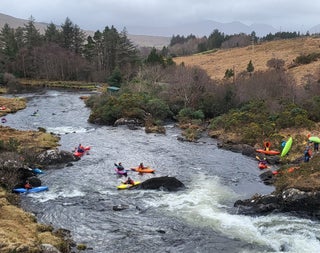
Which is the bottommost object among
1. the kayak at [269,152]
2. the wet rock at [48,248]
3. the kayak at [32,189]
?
the kayak at [269,152]

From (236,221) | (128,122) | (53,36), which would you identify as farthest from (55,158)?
(53,36)

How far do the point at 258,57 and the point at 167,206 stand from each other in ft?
330

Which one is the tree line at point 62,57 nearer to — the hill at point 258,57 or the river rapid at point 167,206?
the hill at point 258,57

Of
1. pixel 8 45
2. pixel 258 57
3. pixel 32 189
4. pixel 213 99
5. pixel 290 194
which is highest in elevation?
pixel 8 45

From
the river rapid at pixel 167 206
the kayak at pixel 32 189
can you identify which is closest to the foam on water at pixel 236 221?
the river rapid at pixel 167 206

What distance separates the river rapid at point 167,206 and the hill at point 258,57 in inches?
2287

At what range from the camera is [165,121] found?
72.4 metres

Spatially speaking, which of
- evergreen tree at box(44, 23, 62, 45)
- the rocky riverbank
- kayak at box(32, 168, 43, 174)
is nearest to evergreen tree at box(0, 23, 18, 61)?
evergreen tree at box(44, 23, 62, 45)

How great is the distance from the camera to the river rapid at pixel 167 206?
26734 millimetres

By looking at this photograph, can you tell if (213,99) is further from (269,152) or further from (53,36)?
(53,36)

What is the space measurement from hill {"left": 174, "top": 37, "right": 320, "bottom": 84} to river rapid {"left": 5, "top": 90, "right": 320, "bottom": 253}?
58.1 m

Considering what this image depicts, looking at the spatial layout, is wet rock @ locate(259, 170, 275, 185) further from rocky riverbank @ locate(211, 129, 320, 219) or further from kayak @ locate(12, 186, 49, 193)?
kayak @ locate(12, 186, 49, 193)

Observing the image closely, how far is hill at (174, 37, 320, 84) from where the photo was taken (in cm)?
10862

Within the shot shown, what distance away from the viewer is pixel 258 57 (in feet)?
407
